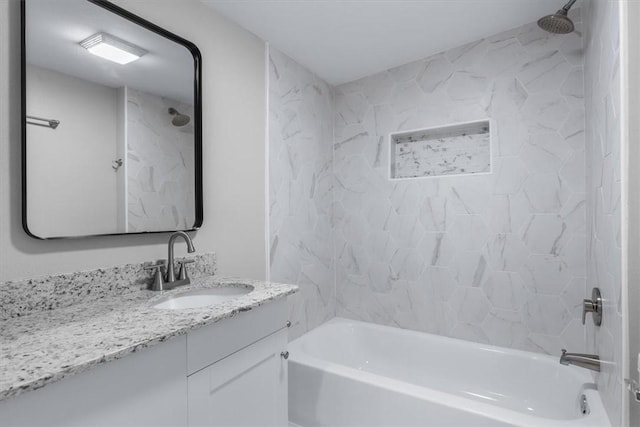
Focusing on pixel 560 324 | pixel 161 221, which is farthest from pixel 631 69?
pixel 161 221

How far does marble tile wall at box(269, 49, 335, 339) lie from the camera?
2.23 metres

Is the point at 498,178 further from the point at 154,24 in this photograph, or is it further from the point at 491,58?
the point at 154,24

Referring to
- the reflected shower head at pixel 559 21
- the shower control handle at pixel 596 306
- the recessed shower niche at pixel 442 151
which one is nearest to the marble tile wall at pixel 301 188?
the recessed shower niche at pixel 442 151

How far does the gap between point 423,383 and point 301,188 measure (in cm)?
163

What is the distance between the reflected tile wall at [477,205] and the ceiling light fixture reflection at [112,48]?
5.55 ft

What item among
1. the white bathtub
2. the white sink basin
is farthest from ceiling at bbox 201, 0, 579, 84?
the white bathtub

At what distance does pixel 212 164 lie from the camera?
179 centimetres

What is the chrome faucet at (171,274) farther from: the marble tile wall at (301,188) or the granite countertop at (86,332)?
the marble tile wall at (301,188)

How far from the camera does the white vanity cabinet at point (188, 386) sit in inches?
30.0

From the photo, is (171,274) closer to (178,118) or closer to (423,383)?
(178,118)

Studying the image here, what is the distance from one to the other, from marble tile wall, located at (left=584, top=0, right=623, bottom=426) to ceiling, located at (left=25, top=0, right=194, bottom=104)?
1.76 metres

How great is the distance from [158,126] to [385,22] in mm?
1427

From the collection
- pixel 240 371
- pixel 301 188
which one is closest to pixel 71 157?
pixel 240 371


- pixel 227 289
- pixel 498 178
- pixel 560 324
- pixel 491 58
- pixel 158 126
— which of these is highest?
pixel 491 58
